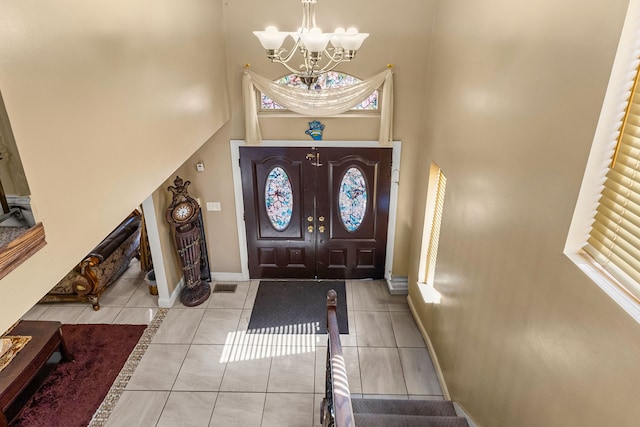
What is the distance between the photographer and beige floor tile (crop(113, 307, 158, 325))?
595 centimetres

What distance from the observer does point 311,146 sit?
6055 millimetres

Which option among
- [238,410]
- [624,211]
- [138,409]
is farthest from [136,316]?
[624,211]

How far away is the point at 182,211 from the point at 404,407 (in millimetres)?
3639

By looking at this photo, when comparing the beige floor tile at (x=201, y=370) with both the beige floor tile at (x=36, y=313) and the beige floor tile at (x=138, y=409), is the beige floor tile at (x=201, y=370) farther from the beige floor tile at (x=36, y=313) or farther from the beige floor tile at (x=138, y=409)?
the beige floor tile at (x=36, y=313)

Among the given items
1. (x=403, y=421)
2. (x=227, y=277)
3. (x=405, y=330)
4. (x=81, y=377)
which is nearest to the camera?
(x=403, y=421)

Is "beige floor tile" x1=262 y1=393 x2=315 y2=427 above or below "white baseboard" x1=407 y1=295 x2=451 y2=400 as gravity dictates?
below

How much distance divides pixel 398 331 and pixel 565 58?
4.24 meters

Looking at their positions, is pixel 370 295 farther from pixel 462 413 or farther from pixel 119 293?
pixel 119 293

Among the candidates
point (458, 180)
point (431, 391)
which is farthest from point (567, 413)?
point (431, 391)

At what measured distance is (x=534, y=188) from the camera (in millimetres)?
2590

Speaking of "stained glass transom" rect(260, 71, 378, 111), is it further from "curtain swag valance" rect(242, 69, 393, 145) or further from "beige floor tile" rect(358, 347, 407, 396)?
"beige floor tile" rect(358, 347, 407, 396)

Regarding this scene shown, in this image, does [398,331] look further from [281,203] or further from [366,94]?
[366,94]

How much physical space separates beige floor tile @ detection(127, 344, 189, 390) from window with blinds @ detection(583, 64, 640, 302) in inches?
178

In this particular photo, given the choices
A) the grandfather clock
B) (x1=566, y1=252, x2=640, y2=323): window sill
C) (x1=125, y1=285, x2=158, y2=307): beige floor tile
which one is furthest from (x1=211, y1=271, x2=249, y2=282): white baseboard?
(x1=566, y1=252, x2=640, y2=323): window sill
